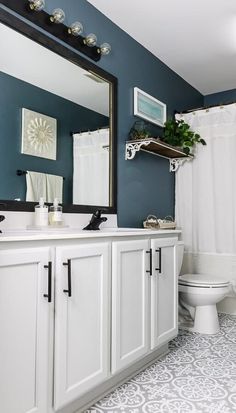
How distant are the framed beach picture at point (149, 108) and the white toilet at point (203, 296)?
3.44 feet

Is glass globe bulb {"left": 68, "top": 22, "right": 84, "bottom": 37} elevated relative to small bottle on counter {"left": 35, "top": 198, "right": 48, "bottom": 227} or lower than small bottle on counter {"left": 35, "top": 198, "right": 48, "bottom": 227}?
elevated

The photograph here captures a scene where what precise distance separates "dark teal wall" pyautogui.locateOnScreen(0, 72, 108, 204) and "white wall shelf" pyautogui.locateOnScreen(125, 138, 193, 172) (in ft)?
1.39

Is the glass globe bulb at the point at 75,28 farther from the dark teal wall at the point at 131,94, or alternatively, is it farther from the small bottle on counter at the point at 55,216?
the small bottle on counter at the point at 55,216

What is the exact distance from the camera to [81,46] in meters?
2.11

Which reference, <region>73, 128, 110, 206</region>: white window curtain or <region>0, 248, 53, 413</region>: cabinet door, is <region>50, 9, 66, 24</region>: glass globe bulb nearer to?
<region>73, 128, 110, 206</region>: white window curtain

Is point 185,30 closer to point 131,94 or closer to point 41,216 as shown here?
point 131,94

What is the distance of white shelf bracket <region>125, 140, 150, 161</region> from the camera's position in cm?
246

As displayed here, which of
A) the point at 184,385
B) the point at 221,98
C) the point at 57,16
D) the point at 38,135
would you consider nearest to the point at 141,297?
the point at 184,385

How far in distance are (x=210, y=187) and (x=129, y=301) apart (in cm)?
172

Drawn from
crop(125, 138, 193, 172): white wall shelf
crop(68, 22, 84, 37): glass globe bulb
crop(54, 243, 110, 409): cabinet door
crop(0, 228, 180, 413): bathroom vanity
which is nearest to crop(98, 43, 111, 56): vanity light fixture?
crop(68, 22, 84, 37): glass globe bulb

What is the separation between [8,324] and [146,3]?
208cm

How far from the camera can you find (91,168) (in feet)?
7.22

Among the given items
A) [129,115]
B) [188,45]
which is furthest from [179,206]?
[188,45]

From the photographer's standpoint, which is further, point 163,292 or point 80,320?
point 163,292
